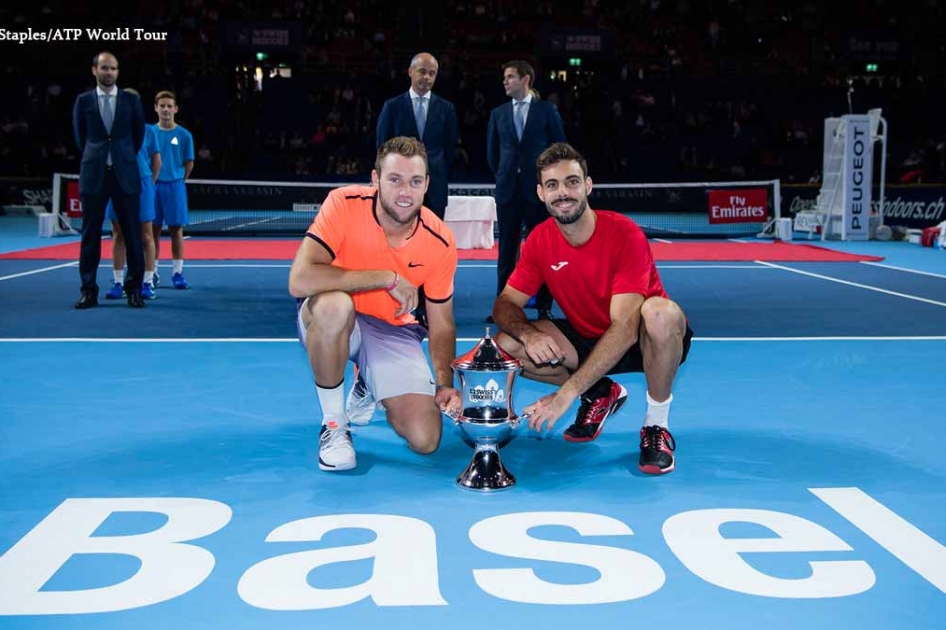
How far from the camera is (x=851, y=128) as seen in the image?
17.0m

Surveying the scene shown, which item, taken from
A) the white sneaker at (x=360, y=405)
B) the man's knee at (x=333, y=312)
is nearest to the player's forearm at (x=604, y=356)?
the man's knee at (x=333, y=312)

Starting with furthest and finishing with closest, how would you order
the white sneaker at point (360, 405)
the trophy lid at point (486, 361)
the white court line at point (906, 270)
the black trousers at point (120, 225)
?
the white court line at point (906, 270) → the black trousers at point (120, 225) → the white sneaker at point (360, 405) → the trophy lid at point (486, 361)

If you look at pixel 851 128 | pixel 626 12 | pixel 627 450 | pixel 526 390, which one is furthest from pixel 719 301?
pixel 626 12

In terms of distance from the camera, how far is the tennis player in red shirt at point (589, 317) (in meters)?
4.14

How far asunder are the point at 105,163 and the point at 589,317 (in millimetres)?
5560

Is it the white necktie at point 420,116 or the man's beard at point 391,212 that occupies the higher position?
the white necktie at point 420,116

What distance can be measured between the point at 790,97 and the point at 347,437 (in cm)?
2971

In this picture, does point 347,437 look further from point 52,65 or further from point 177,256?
point 52,65

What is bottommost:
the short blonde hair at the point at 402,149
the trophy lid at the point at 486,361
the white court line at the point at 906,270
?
the white court line at the point at 906,270

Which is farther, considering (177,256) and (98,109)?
(177,256)

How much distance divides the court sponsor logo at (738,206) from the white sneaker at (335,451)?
15738mm

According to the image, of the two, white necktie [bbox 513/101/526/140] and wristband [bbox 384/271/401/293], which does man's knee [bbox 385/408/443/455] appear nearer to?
wristband [bbox 384/271/401/293]

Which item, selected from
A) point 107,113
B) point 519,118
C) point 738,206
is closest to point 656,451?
point 519,118

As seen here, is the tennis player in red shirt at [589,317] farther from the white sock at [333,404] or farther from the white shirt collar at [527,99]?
the white shirt collar at [527,99]
